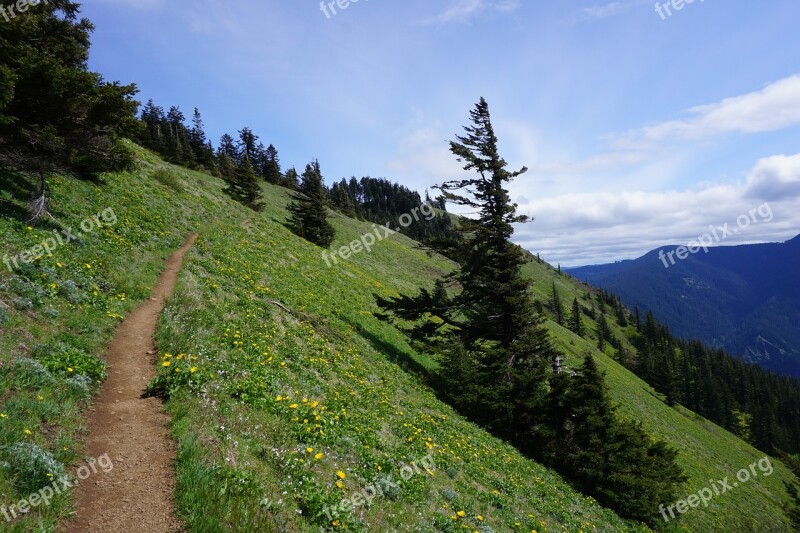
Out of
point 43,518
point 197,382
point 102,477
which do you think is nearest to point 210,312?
point 197,382

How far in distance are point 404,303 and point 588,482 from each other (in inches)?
497

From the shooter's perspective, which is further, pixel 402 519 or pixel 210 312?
pixel 210 312

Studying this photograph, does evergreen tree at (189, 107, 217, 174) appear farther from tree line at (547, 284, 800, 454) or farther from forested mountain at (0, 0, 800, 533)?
tree line at (547, 284, 800, 454)

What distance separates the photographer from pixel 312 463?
7.75 m

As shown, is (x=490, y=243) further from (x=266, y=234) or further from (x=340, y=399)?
(x=266, y=234)

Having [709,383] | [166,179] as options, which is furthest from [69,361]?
[709,383]

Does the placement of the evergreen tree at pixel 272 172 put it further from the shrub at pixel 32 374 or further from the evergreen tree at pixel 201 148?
the shrub at pixel 32 374

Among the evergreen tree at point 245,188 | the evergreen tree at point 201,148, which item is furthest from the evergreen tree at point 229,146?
the evergreen tree at point 245,188

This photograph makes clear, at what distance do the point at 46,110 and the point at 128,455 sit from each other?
13.5 m

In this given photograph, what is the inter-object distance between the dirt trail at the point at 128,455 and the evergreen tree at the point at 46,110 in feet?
25.7

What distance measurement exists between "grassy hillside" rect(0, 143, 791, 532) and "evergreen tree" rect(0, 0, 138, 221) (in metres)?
2.01

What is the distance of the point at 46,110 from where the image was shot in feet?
44.4

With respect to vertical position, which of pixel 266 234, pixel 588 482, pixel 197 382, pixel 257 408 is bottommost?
pixel 588 482

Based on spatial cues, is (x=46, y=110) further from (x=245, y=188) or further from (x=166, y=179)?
(x=245, y=188)
